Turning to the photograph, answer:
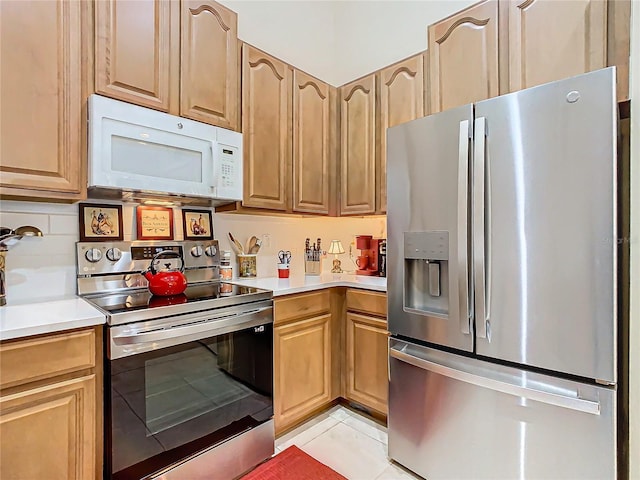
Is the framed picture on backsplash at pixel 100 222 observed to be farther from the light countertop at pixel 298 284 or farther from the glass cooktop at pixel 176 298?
the light countertop at pixel 298 284

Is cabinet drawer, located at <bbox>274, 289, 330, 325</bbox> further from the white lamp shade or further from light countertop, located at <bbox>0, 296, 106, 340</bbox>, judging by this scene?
light countertop, located at <bbox>0, 296, 106, 340</bbox>

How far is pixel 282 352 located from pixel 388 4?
2.82m

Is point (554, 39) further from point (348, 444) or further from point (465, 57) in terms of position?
point (348, 444)

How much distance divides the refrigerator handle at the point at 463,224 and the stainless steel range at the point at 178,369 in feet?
3.13

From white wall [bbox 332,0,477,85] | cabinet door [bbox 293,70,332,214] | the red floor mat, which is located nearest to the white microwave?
cabinet door [bbox 293,70,332,214]

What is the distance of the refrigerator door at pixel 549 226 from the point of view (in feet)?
3.62

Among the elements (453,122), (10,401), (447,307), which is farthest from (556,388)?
(10,401)

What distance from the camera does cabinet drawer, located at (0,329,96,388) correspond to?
103cm

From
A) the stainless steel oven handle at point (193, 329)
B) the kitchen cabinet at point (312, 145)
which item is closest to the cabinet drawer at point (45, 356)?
the stainless steel oven handle at point (193, 329)

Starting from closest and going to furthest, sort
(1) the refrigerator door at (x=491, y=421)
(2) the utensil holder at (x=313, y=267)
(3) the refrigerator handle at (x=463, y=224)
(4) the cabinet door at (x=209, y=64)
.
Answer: (1) the refrigerator door at (x=491, y=421) < (3) the refrigerator handle at (x=463, y=224) < (4) the cabinet door at (x=209, y=64) < (2) the utensil holder at (x=313, y=267)

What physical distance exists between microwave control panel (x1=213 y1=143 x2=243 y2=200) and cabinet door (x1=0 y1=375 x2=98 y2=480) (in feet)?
3.42

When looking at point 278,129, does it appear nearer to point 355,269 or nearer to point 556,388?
point 355,269

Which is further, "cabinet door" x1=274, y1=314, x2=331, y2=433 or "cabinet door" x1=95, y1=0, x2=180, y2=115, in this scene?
"cabinet door" x1=274, y1=314, x2=331, y2=433

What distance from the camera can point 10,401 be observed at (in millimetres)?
1042
